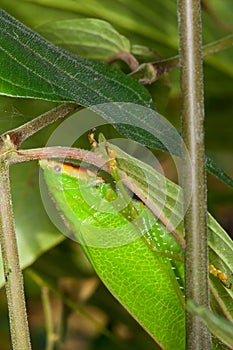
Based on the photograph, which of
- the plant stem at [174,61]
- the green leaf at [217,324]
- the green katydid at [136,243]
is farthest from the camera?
the plant stem at [174,61]

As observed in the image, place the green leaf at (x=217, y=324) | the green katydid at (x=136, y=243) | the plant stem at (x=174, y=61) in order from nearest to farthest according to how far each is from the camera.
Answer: the green leaf at (x=217, y=324)
the green katydid at (x=136, y=243)
the plant stem at (x=174, y=61)

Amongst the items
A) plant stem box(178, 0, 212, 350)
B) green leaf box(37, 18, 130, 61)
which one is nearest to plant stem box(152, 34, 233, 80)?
green leaf box(37, 18, 130, 61)

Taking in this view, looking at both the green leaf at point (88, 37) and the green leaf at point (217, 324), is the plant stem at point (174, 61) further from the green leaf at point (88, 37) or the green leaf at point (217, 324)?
the green leaf at point (217, 324)

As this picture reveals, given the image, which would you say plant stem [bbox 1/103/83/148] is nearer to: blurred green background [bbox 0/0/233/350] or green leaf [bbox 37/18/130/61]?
blurred green background [bbox 0/0/233/350]

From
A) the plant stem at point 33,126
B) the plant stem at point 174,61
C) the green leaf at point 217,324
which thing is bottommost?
the green leaf at point 217,324

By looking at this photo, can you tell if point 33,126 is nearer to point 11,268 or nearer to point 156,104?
point 11,268

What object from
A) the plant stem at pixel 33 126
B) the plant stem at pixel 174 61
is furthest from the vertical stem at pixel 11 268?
the plant stem at pixel 174 61
